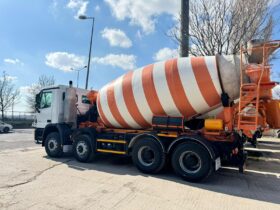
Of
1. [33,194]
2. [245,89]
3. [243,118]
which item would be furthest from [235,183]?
[33,194]

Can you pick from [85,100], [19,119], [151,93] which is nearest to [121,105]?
[151,93]

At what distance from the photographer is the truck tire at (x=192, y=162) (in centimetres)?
→ 725

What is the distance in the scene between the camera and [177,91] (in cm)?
795

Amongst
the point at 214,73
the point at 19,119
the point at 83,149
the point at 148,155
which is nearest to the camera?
the point at 214,73

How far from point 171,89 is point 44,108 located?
611cm

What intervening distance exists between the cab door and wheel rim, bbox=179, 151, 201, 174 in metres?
6.16

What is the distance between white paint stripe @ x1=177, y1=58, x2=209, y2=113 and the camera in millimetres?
7752

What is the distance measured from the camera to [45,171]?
27.6 feet

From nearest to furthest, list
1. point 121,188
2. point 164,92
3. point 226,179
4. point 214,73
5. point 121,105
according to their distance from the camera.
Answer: point 121,188, point 214,73, point 226,179, point 164,92, point 121,105

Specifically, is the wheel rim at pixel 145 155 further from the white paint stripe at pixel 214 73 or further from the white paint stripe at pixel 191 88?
the white paint stripe at pixel 214 73

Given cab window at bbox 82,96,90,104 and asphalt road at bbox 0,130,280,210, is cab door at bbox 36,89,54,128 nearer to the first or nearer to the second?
cab window at bbox 82,96,90,104

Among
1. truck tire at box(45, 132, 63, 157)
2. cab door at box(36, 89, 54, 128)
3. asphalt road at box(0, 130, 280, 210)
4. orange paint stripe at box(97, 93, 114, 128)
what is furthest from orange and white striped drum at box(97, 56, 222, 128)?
cab door at box(36, 89, 54, 128)

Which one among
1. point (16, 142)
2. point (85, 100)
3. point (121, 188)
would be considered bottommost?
point (121, 188)

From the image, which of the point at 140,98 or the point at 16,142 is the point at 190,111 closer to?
the point at 140,98
